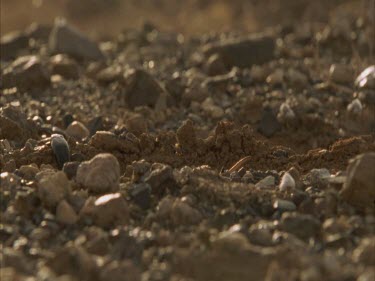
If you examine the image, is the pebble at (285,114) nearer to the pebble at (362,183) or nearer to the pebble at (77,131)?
the pebble at (77,131)

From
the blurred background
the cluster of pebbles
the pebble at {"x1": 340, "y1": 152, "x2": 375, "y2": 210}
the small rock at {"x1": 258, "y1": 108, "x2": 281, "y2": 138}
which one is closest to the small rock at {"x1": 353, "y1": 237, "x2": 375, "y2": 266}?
the cluster of pebbles

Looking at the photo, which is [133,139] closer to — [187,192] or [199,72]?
[187,192]

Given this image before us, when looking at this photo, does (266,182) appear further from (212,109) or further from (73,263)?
(212,109)

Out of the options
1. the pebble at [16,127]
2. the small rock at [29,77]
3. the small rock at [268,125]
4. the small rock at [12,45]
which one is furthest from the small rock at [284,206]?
the small rock at [12,45]

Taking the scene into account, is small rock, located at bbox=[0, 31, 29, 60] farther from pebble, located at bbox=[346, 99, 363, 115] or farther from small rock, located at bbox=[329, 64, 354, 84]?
pebble, located at bbox=[346, 99, 363, 115]

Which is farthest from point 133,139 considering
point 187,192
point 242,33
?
point 242,33

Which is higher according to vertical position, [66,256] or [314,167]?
[66,256]
